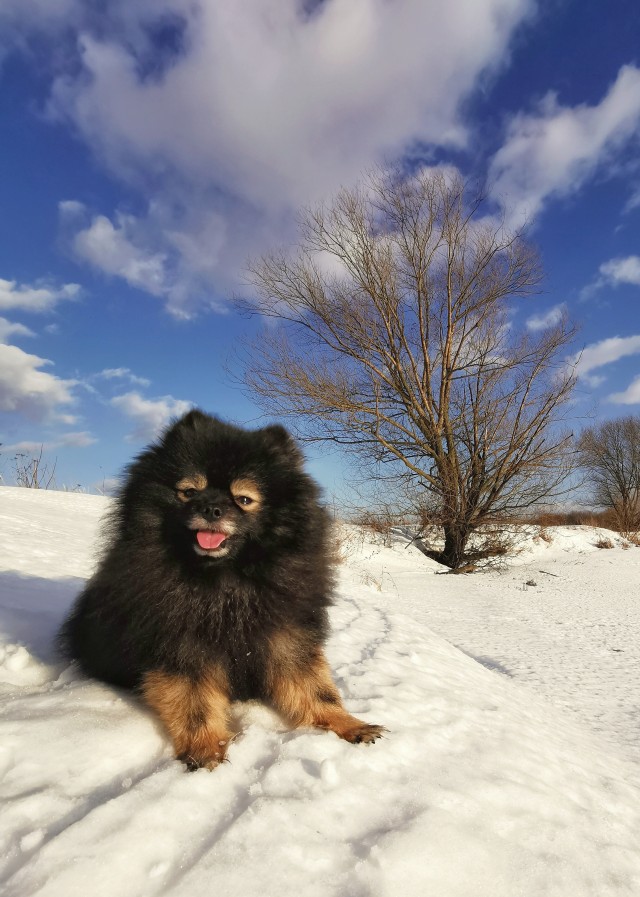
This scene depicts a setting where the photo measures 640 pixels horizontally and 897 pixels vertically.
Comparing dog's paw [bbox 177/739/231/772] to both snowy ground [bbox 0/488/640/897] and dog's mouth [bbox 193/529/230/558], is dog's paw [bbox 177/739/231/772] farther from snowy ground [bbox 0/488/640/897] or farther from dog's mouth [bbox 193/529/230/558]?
dog's mouth [bbox 193/529/230/558]

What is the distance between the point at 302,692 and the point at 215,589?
59 cm

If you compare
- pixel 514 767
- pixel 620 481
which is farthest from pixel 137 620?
pixel 620 481

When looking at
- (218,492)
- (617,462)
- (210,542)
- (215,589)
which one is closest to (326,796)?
(215,589)

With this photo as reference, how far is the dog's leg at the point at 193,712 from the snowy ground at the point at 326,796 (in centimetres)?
6

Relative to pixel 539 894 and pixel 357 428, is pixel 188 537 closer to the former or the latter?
pixel 539 894

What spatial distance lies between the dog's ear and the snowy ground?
3.78 feet

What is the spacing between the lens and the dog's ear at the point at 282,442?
7.46 ft

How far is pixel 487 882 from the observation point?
1.41 metres

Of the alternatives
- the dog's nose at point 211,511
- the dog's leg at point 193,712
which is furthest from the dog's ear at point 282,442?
the dog's leg at point 193,712

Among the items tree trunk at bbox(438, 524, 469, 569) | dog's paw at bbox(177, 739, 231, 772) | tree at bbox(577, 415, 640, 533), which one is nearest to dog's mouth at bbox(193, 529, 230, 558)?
dog's paw at bbox(177, 739, 231, 772)

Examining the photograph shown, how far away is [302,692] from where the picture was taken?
2100mm

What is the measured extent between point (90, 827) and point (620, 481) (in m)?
41.1

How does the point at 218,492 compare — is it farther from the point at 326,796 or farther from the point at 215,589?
the point at 326,796

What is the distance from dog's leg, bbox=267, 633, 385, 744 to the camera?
2062 millimetres
